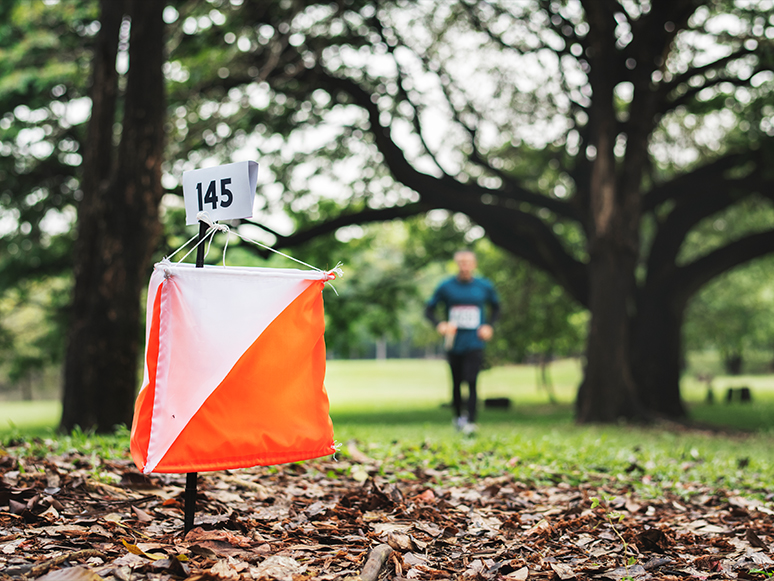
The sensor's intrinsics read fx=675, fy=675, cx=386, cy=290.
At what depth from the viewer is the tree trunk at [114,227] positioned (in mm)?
7441

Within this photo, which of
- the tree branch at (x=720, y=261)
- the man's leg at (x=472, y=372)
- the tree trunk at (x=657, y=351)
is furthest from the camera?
the tree trunk at (x=657, y=351)

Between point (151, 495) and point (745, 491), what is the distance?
13.6 feet

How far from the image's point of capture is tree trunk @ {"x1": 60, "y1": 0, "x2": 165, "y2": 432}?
744 centimetres

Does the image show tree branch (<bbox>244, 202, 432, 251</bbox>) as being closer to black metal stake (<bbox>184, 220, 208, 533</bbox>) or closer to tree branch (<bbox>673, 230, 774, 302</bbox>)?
tree branch (<bbox>673, 230, 774, 302</bbox>)

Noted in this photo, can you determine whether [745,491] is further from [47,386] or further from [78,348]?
[47,386]

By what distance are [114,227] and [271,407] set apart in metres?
5.45

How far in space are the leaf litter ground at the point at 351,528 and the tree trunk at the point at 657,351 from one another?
10.7 m

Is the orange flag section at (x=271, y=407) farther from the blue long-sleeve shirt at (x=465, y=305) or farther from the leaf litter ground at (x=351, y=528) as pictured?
the blue long-sleeve shirt at (x=465, y=305)

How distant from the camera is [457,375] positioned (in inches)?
333

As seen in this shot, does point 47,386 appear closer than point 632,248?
No

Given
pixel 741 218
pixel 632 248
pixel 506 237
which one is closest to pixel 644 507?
pixel 632 248

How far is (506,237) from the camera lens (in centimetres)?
1492

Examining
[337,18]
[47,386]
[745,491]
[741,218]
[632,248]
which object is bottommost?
[47,386]

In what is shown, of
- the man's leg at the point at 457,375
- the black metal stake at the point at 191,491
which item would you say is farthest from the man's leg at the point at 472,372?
the black metal stake at the point at 191,491
